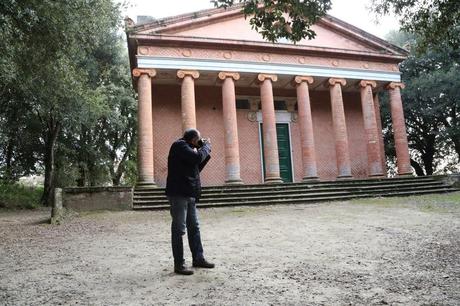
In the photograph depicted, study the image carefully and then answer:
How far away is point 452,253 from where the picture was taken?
16.9ft

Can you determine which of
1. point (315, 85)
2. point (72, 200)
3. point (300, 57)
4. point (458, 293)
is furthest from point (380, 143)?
point (458, 293)

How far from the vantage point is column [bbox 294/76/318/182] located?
54.8 feet

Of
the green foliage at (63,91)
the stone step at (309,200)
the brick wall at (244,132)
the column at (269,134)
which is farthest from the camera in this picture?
the brick wall at (244,132)

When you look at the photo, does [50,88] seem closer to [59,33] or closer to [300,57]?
[59,33]

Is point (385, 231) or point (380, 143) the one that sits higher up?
point (380, 143)

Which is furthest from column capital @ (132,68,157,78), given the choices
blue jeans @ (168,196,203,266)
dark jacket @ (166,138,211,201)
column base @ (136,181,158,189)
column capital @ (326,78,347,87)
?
blue jeans @ (168,196,203,266)

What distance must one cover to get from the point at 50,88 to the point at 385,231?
11.9 metres

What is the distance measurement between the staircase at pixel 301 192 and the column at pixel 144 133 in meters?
0.96

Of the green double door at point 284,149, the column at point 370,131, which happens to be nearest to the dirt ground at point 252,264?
the column at point 370,131

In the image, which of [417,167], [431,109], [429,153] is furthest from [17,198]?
[417,167]

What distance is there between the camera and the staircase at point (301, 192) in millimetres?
13123

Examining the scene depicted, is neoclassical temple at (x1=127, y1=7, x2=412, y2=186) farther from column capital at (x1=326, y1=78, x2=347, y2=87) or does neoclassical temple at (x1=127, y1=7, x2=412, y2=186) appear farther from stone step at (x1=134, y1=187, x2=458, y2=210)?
stone step at (x1=134, y1=187, x2=458, y2=210)

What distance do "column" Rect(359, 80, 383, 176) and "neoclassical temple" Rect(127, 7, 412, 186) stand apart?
5cm

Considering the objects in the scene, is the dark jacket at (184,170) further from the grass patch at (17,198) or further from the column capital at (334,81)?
the grass patch at (17,198)
